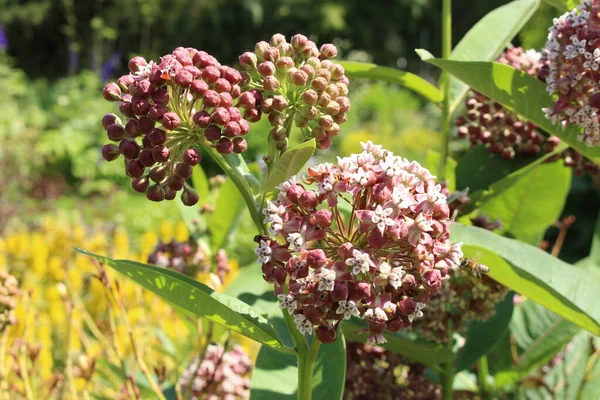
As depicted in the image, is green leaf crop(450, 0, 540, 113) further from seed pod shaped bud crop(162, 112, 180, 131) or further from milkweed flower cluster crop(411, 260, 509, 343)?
seed pod shaped bud crop(162, 112, 180, 131)

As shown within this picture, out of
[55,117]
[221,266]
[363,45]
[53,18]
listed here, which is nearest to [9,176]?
[55,117]

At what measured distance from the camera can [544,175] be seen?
1098 millimetres

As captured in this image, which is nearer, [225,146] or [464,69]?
[225,146]

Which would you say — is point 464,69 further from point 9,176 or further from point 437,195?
point 9,176

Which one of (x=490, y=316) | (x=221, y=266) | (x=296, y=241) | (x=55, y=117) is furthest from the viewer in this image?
(x=55, y=117)

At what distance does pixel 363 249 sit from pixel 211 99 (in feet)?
0.66

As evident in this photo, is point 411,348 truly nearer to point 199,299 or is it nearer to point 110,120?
point 199,299

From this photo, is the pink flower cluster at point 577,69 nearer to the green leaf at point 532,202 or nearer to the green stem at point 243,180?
the green leaf at point 532,202

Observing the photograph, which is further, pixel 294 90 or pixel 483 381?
pixel 483 381

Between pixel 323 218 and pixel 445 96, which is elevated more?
pixel 445 96

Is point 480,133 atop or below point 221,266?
atop

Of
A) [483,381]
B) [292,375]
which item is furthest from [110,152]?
[483,381]

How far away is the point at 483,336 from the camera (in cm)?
106

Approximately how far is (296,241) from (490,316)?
0.49 meters
